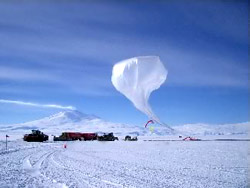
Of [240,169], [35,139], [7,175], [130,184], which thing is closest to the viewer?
[130,184]

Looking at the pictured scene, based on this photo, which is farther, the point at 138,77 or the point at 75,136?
the point at 75,136

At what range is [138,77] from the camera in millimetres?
14500

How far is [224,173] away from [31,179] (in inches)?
288

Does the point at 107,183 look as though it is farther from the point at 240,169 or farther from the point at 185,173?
the point at 240,169

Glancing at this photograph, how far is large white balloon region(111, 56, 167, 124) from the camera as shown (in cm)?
1432

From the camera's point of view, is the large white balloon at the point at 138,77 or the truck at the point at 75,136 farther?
the truck at the point at 75,136

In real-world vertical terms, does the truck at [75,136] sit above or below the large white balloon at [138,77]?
below

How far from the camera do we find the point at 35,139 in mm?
49531

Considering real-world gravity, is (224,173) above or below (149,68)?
below

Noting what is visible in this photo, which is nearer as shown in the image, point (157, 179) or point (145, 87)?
point (157, 179)

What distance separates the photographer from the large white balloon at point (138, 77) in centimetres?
1432

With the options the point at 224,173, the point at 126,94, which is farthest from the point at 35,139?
the point at 224,173

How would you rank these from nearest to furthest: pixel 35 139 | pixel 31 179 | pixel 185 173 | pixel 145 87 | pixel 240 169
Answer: pixel 31 179
pixel 185 173
pixel 240 169
pixel 145 87
pixel 35 139

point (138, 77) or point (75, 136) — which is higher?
point (138, 77)
